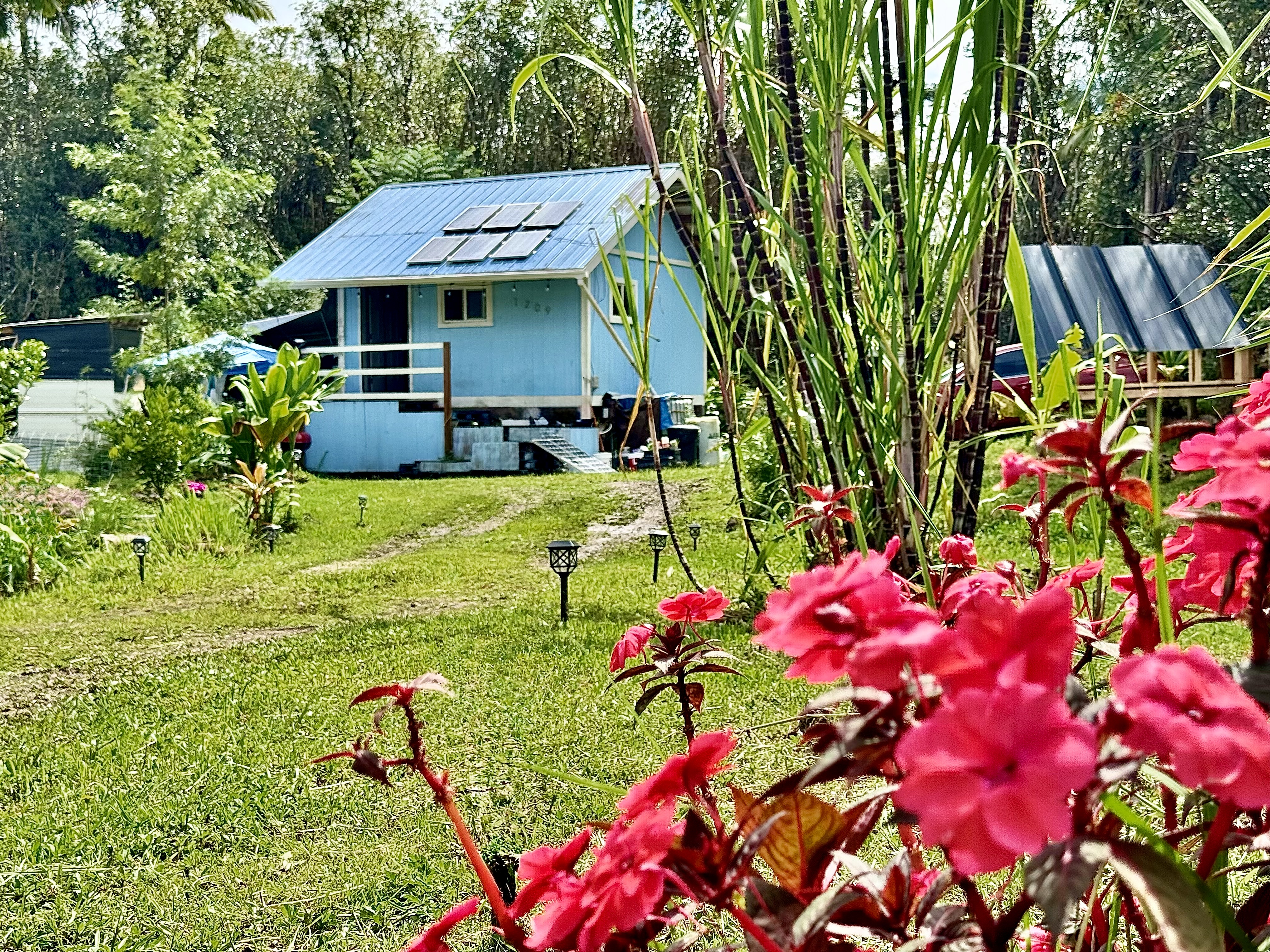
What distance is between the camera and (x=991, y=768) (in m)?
0.48

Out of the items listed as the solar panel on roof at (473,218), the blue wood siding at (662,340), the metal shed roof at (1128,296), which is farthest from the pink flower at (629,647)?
the solar panel on roof at (473,218)

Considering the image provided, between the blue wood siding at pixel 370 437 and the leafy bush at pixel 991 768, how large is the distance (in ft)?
52.4

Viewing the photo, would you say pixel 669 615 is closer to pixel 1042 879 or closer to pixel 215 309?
pixel 1042 879

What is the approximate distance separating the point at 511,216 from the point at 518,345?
210cm

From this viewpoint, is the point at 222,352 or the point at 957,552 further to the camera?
the point at 222,352

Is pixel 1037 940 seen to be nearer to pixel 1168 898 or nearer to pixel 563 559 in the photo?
pixel 1168 898

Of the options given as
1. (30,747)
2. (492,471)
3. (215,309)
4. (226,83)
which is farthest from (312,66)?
(30,747)

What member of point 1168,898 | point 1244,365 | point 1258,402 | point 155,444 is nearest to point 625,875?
point 1168,898

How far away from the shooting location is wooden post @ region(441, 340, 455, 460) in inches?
649

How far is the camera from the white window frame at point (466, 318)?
700 inches

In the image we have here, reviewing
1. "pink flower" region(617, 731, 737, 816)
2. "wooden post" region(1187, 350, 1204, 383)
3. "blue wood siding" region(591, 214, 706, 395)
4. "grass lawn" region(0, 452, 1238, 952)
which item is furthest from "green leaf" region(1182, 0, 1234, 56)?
"blue wood siding" region(591, 214, 706, 395)

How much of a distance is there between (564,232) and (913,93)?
15.7 metres

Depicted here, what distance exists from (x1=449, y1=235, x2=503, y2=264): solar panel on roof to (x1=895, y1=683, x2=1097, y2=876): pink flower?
1705 cm

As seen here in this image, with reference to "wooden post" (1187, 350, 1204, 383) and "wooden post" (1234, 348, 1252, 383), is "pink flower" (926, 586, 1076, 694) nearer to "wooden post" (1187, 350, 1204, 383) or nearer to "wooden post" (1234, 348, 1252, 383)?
"wooden post" (1234, 348, 1252, 383)
